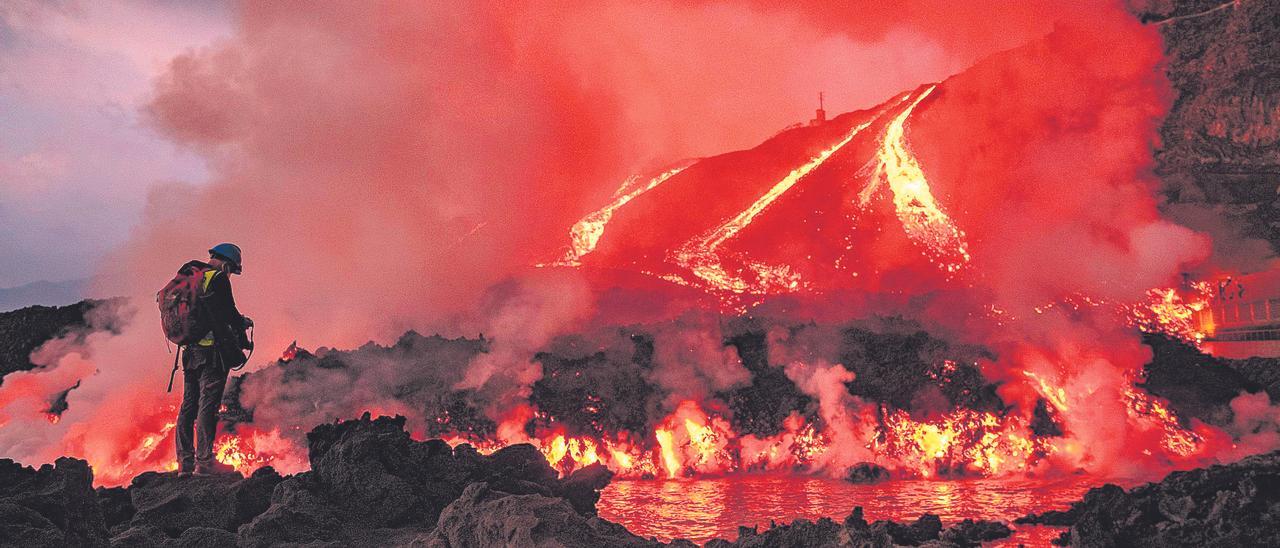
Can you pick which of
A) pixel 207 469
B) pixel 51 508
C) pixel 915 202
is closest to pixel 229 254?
pixel 207 469

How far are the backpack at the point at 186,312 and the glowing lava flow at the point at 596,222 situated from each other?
20178mm

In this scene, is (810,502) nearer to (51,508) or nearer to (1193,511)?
(1193,511)

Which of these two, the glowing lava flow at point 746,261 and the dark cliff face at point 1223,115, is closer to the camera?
the glowing lava flow at point 746,261

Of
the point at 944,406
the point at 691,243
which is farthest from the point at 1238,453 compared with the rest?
the point at 691,243

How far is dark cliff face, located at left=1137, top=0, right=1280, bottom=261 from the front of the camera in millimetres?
28922

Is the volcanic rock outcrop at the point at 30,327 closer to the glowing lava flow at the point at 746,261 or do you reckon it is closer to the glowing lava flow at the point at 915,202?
the glowing lava flow at the point at 746,261

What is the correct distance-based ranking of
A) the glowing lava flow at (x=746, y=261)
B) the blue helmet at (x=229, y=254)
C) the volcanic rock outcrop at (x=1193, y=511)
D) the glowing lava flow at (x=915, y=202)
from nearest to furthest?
the volcanic rock outcrop at (x=1193, y=511), the blue helmet at (x=229, y=254), the glowing lava flow at (x=915, y=202), the glowing lava flow at (x=746, y=261)

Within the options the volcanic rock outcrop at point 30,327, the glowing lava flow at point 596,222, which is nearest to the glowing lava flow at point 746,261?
the glowing lava flow at point 596,222

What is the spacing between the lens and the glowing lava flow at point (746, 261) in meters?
26.1

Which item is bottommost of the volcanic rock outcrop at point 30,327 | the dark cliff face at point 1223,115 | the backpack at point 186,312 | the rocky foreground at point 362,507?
the rocky foreground at point 362,507

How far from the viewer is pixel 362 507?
7.38 meters

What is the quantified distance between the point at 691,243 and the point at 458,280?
8203mm

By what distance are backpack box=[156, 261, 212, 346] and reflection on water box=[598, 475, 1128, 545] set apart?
5.45 metres

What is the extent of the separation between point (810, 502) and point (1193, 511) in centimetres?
581
